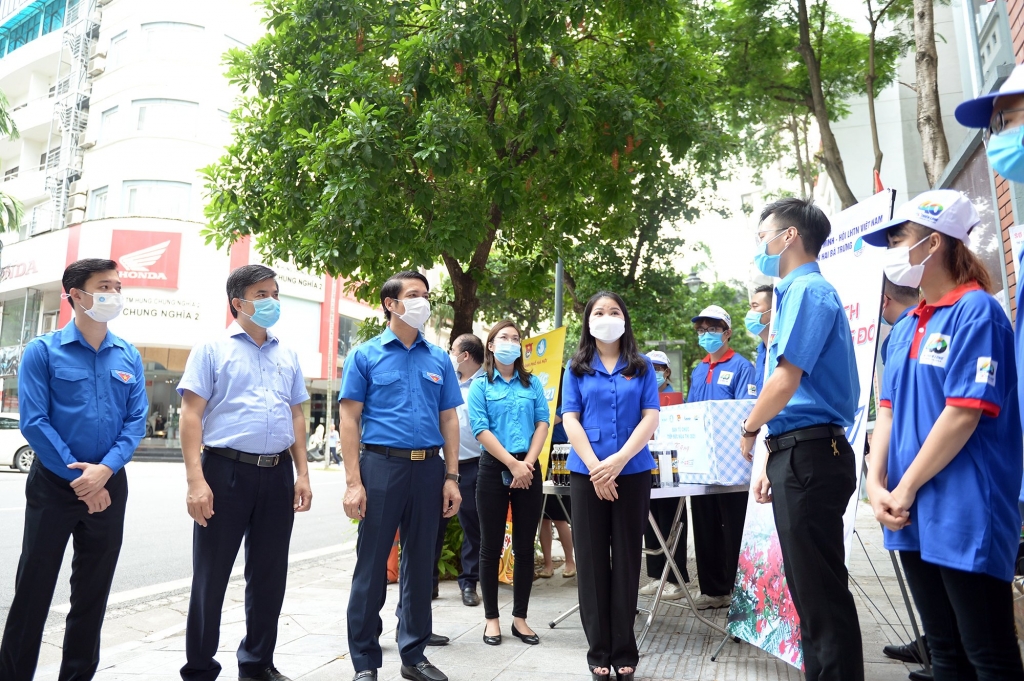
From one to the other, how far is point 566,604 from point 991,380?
424cm

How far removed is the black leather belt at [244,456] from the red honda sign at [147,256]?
84.5 feet

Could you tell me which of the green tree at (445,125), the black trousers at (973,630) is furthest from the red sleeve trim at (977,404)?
the green tree at (445,125)

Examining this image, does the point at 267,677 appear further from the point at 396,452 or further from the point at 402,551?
the point at 396,452

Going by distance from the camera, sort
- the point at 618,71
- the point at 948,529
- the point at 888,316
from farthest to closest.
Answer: the point at 618,71 → the point at 888,316 → the point at 948,529

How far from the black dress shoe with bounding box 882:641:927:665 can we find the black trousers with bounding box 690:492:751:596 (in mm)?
1471

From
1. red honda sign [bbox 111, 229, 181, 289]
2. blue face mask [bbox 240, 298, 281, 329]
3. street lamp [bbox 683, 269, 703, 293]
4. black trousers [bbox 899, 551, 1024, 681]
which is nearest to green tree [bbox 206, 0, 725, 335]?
blue face mask [bbox 240, 298, 281, 329]

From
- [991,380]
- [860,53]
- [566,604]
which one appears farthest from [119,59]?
[991,380]

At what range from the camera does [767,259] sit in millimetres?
3396

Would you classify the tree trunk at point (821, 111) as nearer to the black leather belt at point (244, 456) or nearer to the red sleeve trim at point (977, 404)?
the red sleeve trim at point (977, 404)

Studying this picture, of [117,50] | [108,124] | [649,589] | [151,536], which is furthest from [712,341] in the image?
[117,50]

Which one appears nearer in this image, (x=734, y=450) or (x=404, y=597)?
(x=404, y=597)

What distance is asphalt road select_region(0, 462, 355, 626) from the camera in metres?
7.02

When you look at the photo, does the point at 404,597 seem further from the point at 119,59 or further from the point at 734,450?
the point at 119,59

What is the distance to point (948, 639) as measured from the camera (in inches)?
102
